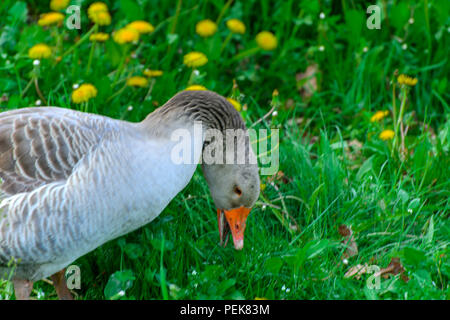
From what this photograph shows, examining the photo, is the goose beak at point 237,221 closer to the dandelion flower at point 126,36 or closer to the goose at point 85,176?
the goose at point 85,176

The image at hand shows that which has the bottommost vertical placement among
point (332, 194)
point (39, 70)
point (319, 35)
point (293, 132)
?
point (332, 194)

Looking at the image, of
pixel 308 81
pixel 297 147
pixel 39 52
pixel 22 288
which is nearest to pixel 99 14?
pixel 39 52

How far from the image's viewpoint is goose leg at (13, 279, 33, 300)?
3.20 m

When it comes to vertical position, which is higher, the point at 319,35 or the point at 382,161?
the point at 319,35

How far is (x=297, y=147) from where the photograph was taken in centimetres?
428

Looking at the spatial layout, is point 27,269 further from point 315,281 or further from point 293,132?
point 293,132

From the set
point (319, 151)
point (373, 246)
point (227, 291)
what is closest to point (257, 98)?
point (319, 151)

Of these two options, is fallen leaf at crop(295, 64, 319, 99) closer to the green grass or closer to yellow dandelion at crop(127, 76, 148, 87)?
the green grass

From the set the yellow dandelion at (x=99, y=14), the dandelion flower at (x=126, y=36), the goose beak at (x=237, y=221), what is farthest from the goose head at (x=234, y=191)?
the yellow dandelion at (x=99, y=14)

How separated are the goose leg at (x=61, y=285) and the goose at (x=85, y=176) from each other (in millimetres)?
220

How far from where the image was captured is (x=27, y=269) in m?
3.11

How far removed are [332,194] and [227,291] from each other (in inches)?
40.6

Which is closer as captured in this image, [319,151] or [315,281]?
[315,281]

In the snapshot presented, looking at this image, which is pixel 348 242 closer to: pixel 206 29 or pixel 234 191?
pixel 234 191
